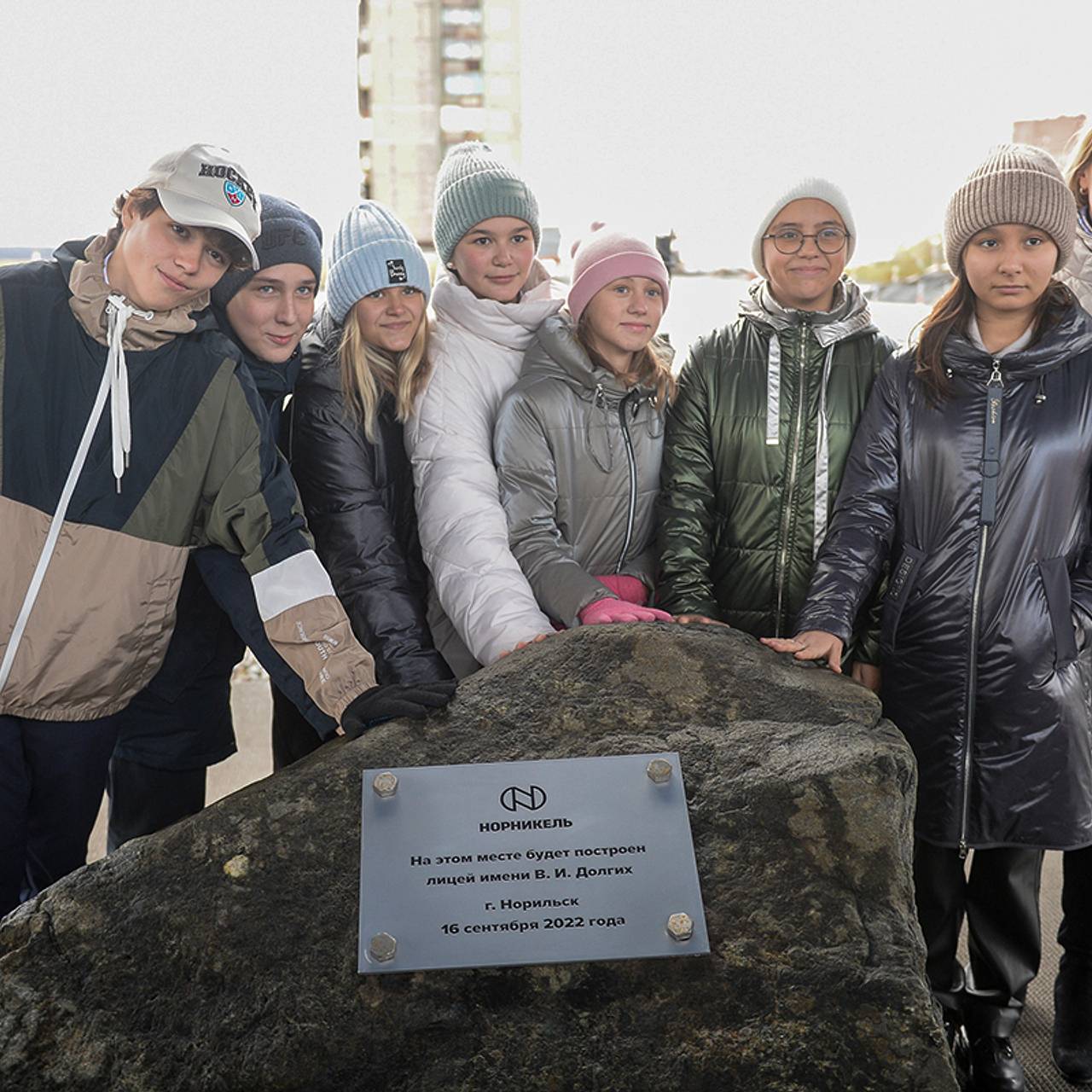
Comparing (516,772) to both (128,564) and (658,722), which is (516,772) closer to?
(658,722)

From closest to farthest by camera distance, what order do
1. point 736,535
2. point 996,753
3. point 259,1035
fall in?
point 259,1035 → point 996,753 → point 736,535

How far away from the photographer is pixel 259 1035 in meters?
1.33

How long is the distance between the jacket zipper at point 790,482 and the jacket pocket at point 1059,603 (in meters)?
0.49

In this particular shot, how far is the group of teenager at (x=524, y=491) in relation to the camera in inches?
70.1

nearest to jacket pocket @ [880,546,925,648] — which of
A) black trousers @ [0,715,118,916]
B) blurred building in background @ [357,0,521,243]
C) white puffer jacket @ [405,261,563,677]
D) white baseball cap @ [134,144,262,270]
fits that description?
white puffer jacket @ [405,261,563,677]

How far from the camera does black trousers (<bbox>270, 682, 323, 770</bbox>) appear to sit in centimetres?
238

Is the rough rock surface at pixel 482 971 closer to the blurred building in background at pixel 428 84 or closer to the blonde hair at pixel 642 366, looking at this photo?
the blonde hair at pixel 642 366

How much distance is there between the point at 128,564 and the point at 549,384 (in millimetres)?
877

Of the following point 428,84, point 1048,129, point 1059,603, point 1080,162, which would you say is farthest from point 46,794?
point 428,84

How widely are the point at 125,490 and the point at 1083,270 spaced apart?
2.10 m

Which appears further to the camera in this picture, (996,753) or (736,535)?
(736,535)

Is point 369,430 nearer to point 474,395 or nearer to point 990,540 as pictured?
point 474,395

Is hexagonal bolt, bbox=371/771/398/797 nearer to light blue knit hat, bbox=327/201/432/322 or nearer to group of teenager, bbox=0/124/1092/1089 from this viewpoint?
group of teenager, bbox=0/124/1092/1089

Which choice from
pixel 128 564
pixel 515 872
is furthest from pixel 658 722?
pixel 128 564
